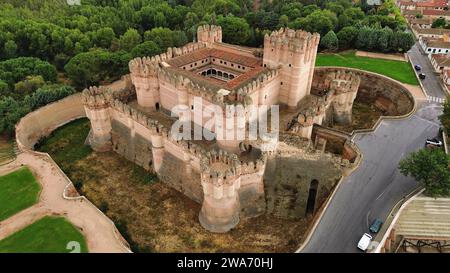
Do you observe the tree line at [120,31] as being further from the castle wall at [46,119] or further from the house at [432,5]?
the house at [432,5]

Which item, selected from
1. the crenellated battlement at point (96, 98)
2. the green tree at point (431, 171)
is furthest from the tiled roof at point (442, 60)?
the crenellated battlement at point (96, 98)

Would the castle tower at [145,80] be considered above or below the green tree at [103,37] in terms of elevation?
below

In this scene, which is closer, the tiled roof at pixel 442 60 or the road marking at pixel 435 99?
the road marking at pixel 435 99

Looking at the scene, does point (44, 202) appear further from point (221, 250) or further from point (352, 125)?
point (352, 125)

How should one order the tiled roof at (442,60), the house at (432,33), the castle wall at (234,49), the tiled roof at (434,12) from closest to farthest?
1. the castle wall at (234,49)
2. the tiled roof at (442,60)
3. the house at (432,33)
4. the tiled roof at (434,12)

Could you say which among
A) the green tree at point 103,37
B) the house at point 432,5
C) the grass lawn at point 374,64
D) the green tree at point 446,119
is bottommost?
the green tree at point 446,119

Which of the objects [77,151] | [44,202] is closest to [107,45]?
[77,151]

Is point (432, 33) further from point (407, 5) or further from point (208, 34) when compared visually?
point (208, 34)
